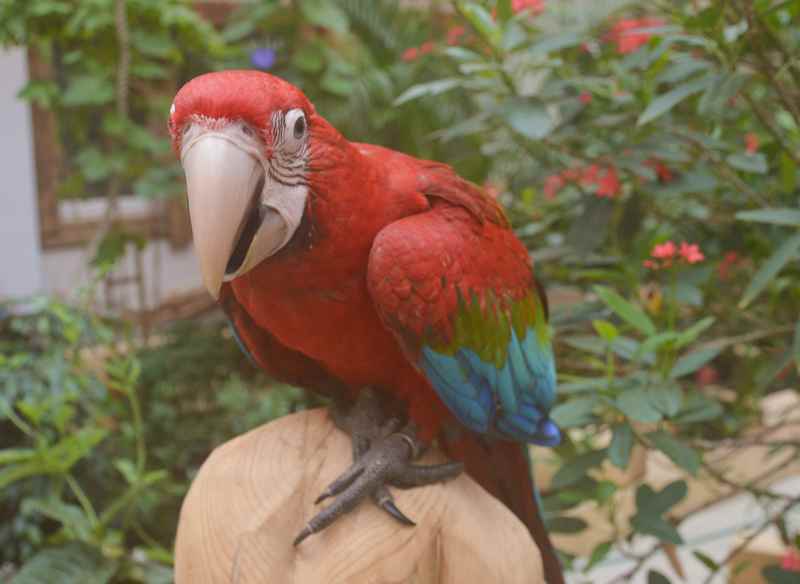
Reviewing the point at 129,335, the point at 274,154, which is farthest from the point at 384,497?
the point at 129,335

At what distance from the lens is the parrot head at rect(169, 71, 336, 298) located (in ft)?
1.77

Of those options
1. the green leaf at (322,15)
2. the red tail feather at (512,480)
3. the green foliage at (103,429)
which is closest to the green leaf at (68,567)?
the green foliage at (103,429)

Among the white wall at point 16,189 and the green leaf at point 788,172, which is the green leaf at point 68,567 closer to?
the white wall at point 16,189

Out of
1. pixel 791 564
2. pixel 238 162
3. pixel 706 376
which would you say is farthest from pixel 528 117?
pixel 706 376

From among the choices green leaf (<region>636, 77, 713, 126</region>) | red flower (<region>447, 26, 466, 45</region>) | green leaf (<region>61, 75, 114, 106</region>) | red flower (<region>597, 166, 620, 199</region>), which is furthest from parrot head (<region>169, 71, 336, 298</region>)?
green leaf (<region>61, 75, 114, 106</region>)

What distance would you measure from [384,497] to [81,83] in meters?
1.55

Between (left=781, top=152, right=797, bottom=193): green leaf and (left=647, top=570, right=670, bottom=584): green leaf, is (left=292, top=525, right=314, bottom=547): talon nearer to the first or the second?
(left=647, top=570, right=670, bottom=584): green leaf

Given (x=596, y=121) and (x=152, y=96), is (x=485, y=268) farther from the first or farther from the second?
(x=152, y=96)

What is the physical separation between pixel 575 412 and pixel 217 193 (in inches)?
22.6

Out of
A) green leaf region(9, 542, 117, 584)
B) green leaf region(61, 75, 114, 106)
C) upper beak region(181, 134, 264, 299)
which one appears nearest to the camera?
upper beak region(181, 134, 264, 299)

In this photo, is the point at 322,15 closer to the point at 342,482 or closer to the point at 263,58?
the point at 263,58

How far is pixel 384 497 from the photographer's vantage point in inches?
27.3

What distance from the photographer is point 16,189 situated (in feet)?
6.52

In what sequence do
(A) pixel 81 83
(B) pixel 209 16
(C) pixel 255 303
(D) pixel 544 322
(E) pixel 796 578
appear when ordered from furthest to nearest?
(B) pixel 209 16 → (A) pixel 81 83 → (E) pixel 796 578 → (D) pixel 544 322 → (C) pixel 255 303
